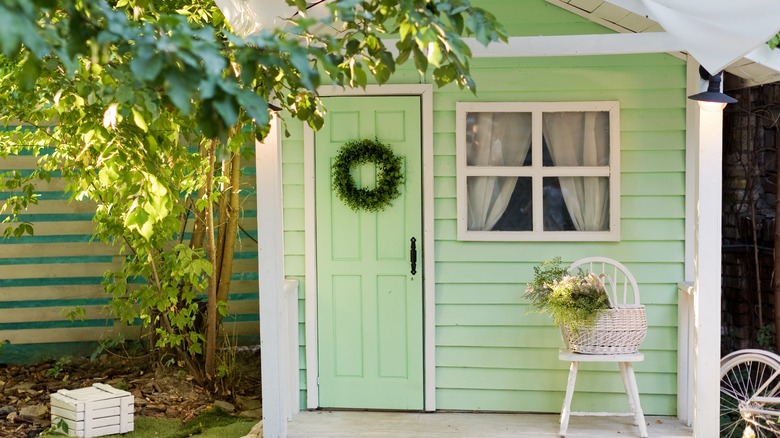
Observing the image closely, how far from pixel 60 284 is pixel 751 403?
4.89 metres

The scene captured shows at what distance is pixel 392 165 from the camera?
571 cm

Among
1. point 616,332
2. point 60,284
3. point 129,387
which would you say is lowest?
point 129,387

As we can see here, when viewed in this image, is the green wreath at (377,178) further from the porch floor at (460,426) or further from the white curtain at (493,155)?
the porch floor at (460,426)

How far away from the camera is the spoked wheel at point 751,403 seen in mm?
5094

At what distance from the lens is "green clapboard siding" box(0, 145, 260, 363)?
710 centimetres

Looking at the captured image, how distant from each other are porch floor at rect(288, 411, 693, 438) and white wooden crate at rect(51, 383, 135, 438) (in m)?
1.03

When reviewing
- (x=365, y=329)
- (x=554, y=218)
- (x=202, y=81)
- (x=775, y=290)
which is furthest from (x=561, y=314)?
(x=202, y=81)

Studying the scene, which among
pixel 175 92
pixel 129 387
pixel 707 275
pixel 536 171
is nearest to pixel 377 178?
pixel 536 171

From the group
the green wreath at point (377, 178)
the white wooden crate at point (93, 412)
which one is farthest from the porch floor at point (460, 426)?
the green wreath at point (377, 178)

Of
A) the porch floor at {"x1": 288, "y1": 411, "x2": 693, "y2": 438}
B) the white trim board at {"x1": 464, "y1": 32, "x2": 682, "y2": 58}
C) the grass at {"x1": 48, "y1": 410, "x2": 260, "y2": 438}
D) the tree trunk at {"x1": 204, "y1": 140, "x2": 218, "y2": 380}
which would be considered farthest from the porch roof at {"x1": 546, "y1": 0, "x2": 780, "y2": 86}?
the grass at {"x1": 48, "y1": 410, "x2": 260, "y2": 438}

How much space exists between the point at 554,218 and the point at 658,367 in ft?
3.56

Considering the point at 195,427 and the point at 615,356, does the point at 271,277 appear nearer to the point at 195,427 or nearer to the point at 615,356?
the point at 195,427

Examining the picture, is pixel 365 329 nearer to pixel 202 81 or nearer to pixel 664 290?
pixel 664 290

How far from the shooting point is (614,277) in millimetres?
5445
